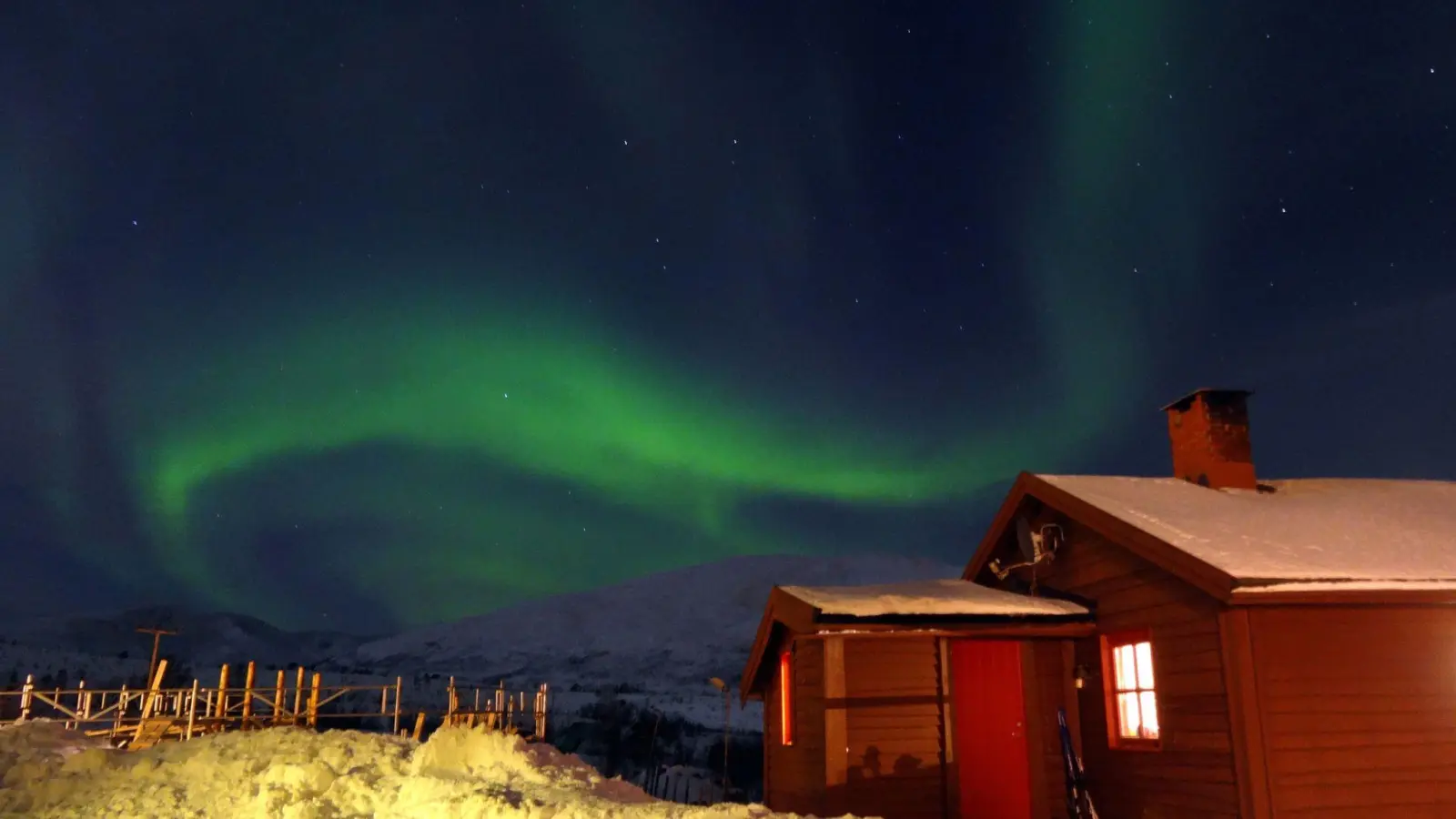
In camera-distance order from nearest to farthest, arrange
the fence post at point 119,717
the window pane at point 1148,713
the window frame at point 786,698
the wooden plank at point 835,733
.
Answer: the window pane at point 1148,713
the wooden plank at point 835,733
the window frame at point 786,698
the fence post at point 119,717

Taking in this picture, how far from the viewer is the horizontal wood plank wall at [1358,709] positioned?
9977 mm

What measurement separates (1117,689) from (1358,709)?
9.31ft

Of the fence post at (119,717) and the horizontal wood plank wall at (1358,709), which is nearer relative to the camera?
the horizontal wood plank wall at (1358,709)

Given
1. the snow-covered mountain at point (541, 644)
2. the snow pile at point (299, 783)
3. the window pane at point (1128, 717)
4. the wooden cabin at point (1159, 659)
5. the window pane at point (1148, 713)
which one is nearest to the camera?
the snow pile at point (299, 783)

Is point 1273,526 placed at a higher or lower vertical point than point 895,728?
higher

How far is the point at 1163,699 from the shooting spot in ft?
37.3

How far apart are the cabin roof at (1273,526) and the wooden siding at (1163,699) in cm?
52

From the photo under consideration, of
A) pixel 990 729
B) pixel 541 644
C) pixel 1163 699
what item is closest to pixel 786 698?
pixel 990 729

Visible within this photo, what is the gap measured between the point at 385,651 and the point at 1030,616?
410 ft

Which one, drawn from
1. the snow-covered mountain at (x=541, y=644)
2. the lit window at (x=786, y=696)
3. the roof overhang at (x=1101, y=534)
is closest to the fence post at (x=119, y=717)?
the lit window at (x=786, y=696)

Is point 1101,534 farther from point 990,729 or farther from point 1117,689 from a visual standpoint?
point 990,729

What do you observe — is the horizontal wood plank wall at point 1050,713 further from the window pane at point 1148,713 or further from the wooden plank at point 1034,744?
the window pane at point 1148,713

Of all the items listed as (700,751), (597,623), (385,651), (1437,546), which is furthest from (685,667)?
(1437,546)

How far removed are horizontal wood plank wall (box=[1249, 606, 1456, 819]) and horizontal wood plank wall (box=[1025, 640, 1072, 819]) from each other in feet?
11.0
